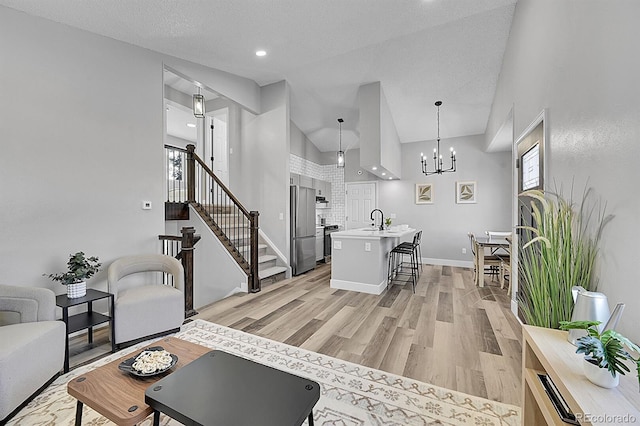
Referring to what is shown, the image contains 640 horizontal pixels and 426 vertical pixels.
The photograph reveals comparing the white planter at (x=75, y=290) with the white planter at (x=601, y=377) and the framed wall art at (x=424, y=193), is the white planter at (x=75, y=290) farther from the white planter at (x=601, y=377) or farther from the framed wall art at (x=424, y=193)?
the framed wall art at (x=424, y=193)

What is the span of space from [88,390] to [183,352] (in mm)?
470

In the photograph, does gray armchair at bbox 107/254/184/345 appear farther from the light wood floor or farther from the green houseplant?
the green houseplant

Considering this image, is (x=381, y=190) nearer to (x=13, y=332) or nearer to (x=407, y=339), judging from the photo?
(x=407, y=339)

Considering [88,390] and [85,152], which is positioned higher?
[85,152]

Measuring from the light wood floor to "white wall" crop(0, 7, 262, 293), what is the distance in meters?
1.05

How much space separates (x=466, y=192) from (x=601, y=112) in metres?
5.24

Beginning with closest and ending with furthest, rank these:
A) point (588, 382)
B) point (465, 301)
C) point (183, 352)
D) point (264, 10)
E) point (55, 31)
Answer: point (588, 382) → point (183, 352) → point (55, 31) → point (264, 10) → point (465, 301)

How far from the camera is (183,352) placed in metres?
1.75

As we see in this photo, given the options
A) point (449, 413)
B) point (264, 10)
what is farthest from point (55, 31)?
point (449, 413)

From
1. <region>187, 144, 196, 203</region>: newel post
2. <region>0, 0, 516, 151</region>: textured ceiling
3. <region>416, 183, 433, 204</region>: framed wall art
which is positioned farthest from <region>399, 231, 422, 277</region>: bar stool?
<region>187, 144, 196, 203</region>: newel post

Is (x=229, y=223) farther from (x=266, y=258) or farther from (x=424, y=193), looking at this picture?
(x=424, y=193)

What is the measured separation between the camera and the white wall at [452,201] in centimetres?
621

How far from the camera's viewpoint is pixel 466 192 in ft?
21.2

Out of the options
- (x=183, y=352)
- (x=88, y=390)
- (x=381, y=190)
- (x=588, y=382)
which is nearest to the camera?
(x=588, y=382)
